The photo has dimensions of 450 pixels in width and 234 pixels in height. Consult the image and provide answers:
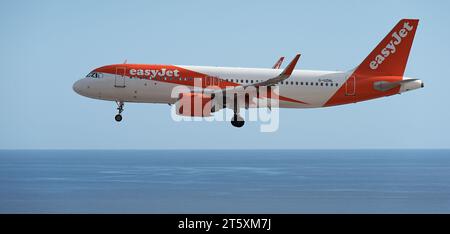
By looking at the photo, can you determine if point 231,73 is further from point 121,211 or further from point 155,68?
point 121,211

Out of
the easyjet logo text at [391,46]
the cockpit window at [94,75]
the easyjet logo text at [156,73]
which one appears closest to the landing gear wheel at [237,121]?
the easyjet logo text at [156,73]

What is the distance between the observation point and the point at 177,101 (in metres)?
52.8

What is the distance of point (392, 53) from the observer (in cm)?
5878

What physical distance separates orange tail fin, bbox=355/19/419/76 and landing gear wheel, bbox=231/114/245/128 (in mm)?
12272

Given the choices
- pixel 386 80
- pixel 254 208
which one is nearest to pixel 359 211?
pixel 254 208

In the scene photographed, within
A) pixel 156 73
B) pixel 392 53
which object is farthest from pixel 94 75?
pixel 392 53

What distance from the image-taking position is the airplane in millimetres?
52719

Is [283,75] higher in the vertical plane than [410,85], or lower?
lower

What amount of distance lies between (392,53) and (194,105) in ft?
68.5

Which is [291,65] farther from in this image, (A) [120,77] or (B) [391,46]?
(A) [120,77]

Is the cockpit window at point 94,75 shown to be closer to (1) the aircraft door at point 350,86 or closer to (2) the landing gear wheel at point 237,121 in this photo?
(2) the landing gear wheel at point 237,121

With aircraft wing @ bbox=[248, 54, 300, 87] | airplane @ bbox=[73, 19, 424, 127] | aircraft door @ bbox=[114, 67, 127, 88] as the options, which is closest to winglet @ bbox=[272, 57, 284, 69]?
airplane @ bbox=[73, 19, 424, 127]
